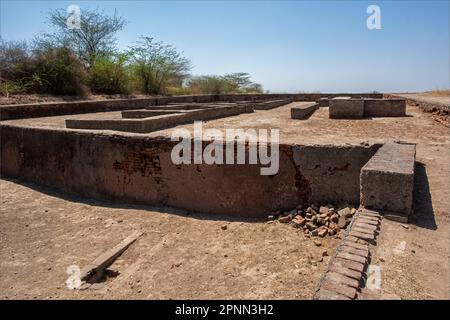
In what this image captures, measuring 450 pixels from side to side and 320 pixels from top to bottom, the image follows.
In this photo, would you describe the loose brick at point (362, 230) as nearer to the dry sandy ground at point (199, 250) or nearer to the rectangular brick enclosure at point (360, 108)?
the dry sandy ground at point (199, 250)

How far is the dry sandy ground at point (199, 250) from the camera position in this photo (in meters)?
2.59

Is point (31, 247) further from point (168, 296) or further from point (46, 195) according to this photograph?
point (168, 296)

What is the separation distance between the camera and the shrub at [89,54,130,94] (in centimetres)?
1479

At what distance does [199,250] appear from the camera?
400cm

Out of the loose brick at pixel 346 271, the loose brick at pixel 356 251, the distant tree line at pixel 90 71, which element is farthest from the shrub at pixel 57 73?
the loose brick at pixel 346 271

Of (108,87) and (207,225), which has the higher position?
(108,87)

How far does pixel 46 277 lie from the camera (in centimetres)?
379

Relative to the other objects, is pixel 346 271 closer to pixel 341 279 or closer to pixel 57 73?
pixel 341 279

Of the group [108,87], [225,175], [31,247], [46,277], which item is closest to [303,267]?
[225,175]

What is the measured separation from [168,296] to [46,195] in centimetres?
404

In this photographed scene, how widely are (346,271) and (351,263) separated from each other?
0.11m

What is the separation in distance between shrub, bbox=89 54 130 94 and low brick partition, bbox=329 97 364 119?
975 centimetres

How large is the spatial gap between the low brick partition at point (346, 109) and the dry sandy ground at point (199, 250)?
10.5 ft

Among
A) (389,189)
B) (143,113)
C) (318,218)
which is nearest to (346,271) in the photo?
(389,189)
